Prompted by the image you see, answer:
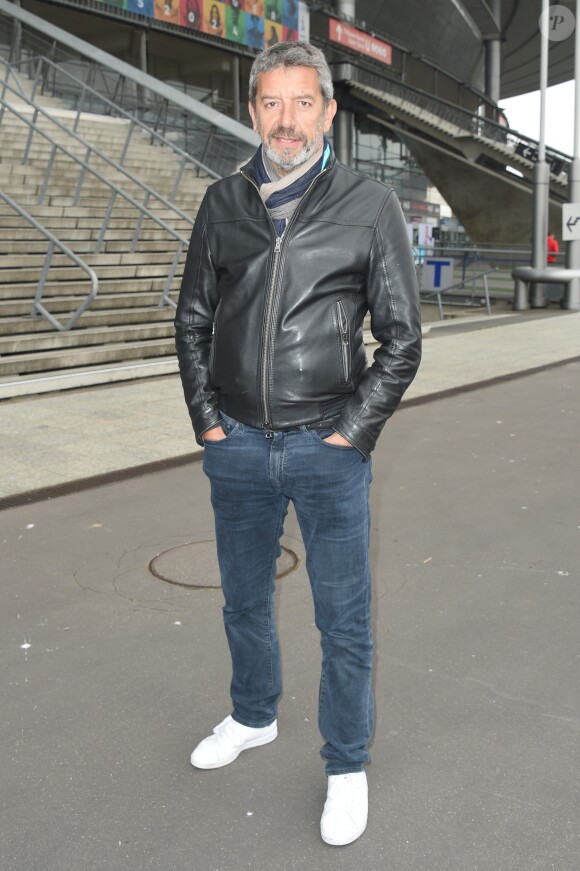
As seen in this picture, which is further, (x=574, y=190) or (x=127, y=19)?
(x=127, y=19)

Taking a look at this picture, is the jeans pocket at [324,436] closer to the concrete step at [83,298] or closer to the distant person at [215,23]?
the concrete step at [83,298]

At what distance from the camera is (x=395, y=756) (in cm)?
316

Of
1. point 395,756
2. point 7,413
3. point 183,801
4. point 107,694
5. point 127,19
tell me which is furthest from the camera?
point 127,19

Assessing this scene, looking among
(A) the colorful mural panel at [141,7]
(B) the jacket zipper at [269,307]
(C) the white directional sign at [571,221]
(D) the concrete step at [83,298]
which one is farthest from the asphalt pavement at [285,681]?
(A) the colorful mural panel at [141,7]

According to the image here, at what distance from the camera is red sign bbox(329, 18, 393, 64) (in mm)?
34875

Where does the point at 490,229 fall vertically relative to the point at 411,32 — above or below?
below

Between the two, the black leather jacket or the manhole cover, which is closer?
the black leather jacket

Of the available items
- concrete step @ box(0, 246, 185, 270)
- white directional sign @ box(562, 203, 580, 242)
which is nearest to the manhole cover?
concrete step @ box(0, 246, 185, 270)

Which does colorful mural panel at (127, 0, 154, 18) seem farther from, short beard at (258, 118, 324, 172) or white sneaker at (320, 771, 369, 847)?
white sneaker at (320, 771, 369, 847)

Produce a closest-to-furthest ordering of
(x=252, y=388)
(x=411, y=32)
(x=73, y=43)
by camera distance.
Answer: (x=252, y=388)
(x=73, y=43)
(x=411, y=32)

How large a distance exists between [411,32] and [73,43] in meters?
33.1

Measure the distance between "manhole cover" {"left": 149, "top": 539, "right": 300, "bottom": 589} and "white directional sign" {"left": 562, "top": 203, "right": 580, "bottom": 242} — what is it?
699 inches

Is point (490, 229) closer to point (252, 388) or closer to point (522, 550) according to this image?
point (522, 550)

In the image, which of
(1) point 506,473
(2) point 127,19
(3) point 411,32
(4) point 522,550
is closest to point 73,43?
(2) point 127,19
